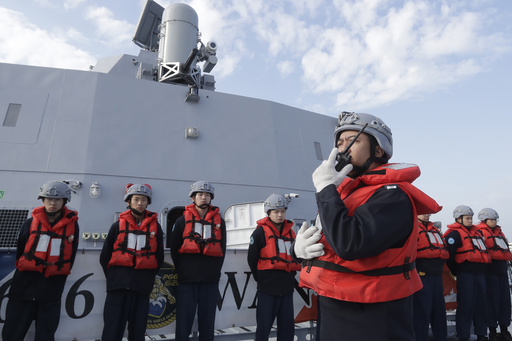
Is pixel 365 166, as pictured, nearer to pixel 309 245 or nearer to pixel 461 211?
pixel 309 245

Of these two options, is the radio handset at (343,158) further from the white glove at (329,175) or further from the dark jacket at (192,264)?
the dark jacket at (192,264)

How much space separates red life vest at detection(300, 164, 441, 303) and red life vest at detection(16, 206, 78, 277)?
2.43m

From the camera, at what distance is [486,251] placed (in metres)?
4.72

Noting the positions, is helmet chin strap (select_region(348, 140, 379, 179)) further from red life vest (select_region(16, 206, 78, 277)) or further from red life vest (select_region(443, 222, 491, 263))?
red life vest (select_region(443, 222, 491, 263))

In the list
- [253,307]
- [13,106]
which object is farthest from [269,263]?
[13,106]

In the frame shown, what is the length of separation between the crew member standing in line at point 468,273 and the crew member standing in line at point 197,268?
3321mm

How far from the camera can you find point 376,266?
132cm

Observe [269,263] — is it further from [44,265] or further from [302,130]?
[302,130]

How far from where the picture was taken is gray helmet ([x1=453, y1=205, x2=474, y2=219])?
5030 millimetres

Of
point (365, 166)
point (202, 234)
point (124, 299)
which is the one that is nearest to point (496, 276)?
point (202, 234)

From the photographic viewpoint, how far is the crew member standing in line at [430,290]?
3.95 m

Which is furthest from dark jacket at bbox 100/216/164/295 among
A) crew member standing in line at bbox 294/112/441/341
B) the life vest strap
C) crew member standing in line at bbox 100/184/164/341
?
the life vest strap

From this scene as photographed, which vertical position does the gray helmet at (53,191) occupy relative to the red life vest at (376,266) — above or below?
above

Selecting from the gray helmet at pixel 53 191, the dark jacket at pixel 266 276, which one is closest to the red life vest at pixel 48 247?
the gray helmet at pixel 53 191
